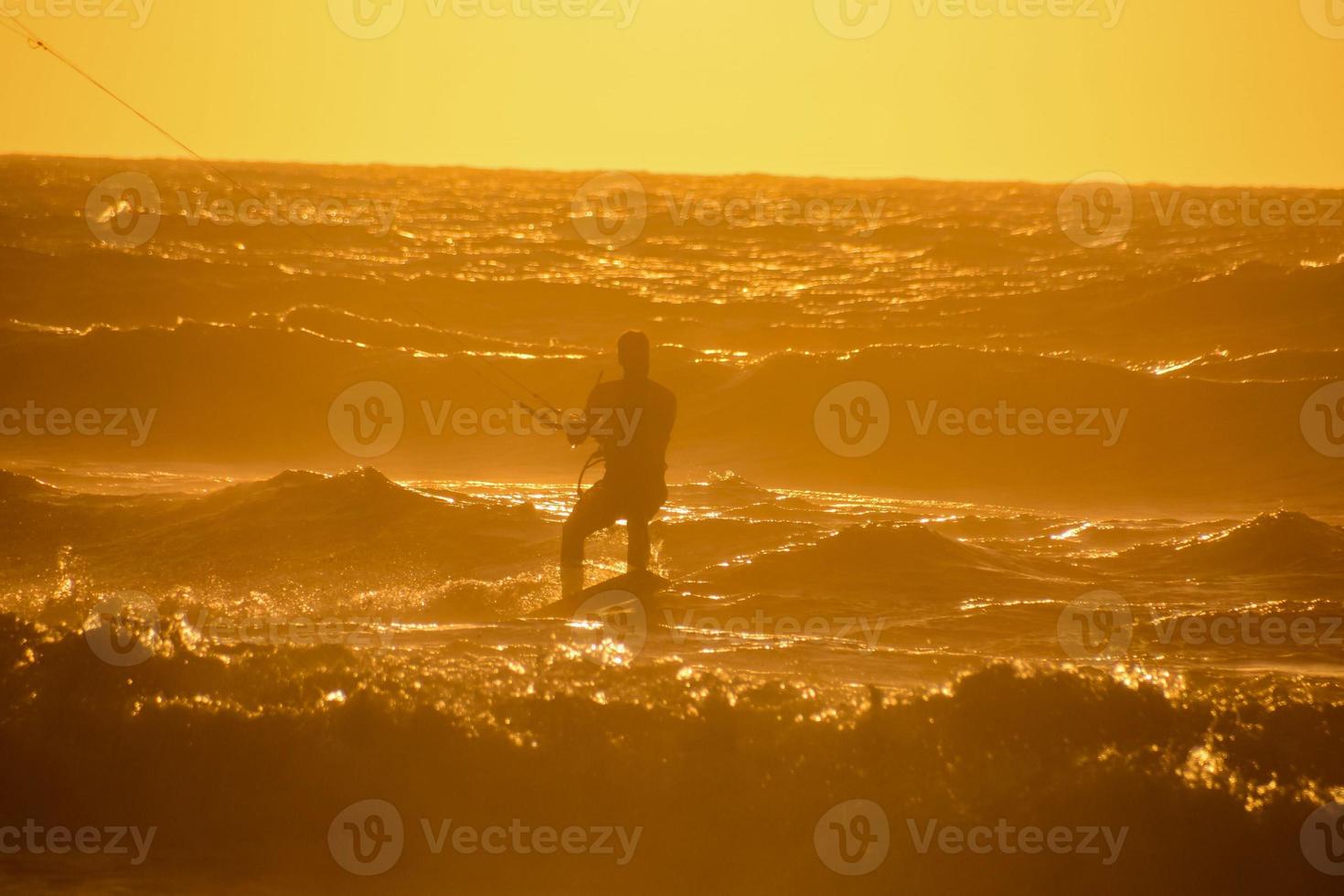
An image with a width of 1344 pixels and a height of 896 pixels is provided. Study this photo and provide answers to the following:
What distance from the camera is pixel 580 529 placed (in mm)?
9508

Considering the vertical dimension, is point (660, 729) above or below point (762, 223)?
below

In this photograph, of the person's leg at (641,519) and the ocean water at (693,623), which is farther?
the person's leg at (641,519)

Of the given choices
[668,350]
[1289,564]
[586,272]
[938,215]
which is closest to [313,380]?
[668,350]

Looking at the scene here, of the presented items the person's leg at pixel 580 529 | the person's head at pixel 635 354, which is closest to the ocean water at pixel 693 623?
the person's leg at pixel 580 529

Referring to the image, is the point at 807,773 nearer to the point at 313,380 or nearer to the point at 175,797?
the point at 175,797

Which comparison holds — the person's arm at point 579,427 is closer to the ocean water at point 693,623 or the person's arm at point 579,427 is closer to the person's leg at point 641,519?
the person's leg at point 641,519

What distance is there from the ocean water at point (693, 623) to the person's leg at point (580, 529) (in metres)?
0.40

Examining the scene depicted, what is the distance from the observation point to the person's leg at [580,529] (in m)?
9.38

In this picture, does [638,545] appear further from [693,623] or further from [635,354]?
[635,354]

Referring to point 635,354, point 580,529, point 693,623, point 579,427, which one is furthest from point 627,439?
point 693,623

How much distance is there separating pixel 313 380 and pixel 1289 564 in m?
14.7

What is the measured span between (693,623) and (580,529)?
3.23 feet

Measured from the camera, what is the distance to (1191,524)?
13430 millimetres

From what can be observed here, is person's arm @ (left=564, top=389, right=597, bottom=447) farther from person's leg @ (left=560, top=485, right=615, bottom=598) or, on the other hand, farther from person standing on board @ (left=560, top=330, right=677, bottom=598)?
person's leg @ (left=560, top=485, right=615, bottom=598)
